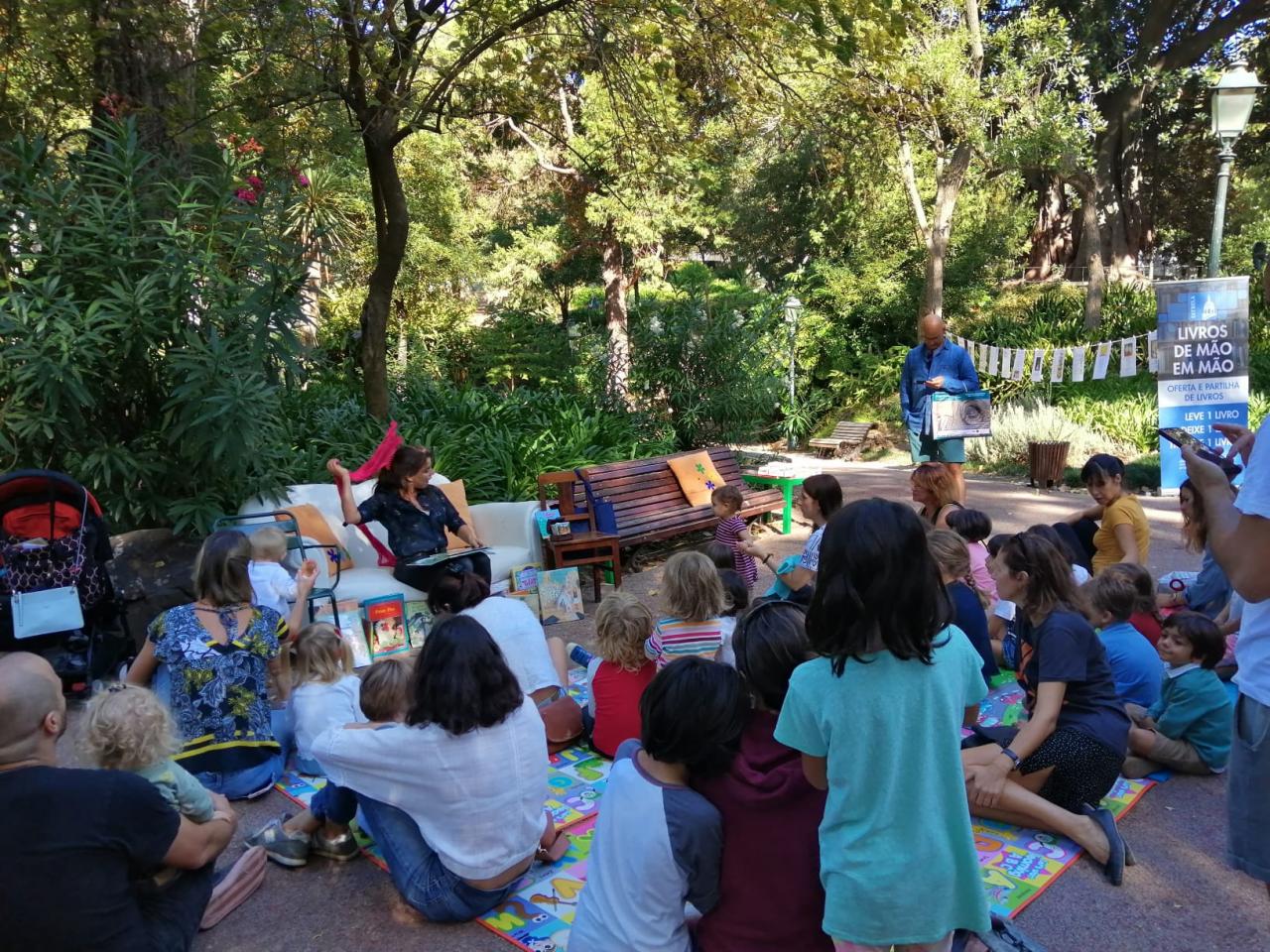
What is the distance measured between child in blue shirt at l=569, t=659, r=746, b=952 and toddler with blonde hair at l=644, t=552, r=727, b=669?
1452mm

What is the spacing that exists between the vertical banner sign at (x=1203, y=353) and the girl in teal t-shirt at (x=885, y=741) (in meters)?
8.75

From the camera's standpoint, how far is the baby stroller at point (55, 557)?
191 inches

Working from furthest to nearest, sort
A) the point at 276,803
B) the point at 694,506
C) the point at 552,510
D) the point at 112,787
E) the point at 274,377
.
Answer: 1. the point at 694,506
2. the point at 552,510
3. the point at 274,377
4. the point at 276,803
5. the point at 112,787

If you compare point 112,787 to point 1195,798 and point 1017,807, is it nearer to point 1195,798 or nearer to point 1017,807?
point 1017,807

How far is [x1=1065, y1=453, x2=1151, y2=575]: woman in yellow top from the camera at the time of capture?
510 cm

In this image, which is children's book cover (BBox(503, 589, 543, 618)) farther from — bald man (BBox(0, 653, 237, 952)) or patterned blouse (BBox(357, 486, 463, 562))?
bald man (BBox(0, 653, 237, 952))

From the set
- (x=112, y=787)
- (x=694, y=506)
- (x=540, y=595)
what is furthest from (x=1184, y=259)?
(x=112, y=787)

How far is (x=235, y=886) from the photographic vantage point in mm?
3133

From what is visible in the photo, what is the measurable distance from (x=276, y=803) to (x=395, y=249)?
19.7 feet

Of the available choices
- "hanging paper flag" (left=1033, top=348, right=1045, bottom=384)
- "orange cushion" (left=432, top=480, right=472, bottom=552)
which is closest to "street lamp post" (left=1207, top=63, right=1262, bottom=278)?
"hanging paper flag" (left=1033, top=348, right=1045, bottom=384)

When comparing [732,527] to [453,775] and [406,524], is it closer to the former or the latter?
[406,524]

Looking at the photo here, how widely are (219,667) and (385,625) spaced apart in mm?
1990

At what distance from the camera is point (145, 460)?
584cm

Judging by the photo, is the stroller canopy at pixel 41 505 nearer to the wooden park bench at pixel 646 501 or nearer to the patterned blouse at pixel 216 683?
the patterned blouse at pixel 216 683
